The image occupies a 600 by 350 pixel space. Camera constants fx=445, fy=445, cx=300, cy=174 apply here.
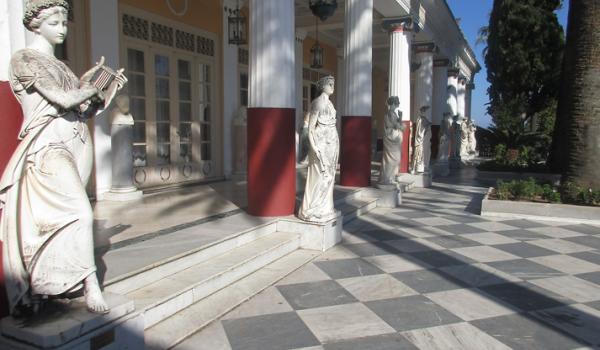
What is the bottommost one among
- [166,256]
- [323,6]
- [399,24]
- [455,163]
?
[166,256]

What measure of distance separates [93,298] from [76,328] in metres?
0.22

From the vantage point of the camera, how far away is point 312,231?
17.1 feet

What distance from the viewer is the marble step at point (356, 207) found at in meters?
6.88

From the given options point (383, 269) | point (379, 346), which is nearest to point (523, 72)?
point (383, 269)

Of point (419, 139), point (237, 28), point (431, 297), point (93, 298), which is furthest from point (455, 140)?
point (93, 298)

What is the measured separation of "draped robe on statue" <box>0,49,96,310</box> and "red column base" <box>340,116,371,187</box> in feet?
19.7

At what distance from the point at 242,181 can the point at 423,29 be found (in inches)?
283

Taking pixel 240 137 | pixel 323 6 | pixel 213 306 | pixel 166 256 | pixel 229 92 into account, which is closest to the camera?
pixel 213 306

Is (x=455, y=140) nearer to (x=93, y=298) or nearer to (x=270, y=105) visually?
(x=270, y=105)

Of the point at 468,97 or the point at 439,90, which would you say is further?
the point at 468,97

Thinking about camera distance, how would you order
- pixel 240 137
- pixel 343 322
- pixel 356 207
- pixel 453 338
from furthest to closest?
pixel 240 137
pixel 356 207
pixel 343 322
pixel 453 338

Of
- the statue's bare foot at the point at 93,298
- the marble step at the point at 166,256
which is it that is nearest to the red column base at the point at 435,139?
the marble step at the point at 166,256

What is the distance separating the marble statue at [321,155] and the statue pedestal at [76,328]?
9.11ft

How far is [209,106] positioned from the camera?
912 cm
